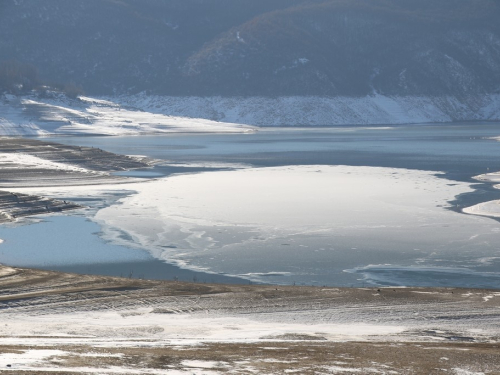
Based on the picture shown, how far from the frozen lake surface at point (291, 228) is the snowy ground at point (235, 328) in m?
3.16

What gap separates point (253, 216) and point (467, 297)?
57.3 ft

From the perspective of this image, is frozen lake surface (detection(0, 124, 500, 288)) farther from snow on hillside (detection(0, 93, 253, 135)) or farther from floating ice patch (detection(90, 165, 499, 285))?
snow on hillside (detection(0, 93, 253, 135))

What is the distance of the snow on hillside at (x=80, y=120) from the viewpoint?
127100 mm

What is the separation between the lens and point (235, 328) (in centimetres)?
2030

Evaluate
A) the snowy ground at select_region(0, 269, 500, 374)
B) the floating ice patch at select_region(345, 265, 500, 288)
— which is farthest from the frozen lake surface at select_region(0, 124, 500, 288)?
the snowy ground at select_region(0, 269, 500, 374)

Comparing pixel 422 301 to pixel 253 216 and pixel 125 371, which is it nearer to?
pixel 125 371

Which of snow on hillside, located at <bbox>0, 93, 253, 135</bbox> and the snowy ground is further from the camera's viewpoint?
snow on hillside, located at <bbox>0, 93, 253, 135</bbox>

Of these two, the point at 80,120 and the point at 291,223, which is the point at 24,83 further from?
the point at 291,223

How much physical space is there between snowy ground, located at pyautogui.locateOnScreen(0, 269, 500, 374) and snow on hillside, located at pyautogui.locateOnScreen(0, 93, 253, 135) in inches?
3945

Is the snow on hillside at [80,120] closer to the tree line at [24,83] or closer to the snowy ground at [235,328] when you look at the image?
the tree line at [24,83]

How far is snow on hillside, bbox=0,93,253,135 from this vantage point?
127m

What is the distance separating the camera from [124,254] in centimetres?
3086

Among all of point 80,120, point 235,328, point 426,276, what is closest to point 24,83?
point 80,120

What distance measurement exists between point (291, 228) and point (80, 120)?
105921 millimetres
